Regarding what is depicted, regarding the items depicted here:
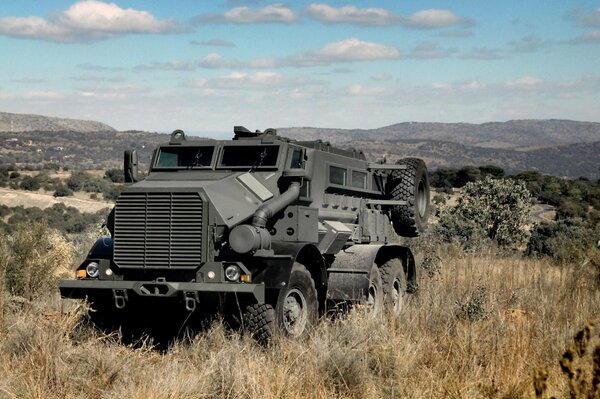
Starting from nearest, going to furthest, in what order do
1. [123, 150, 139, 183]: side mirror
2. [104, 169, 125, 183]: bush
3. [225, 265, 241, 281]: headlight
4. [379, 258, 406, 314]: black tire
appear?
[225, 265, 241, 281]: headlight → [123, 150, 139, 183]: side mirror → [379, 258, 406, 314]: black tire → [104, 169, 125, 183]: bush

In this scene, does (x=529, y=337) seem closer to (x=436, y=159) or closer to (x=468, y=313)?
(x=468, y=313)

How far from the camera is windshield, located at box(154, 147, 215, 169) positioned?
12.2 metres

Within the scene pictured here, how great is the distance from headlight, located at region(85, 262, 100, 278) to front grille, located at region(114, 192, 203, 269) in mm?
311

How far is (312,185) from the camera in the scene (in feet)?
40.5

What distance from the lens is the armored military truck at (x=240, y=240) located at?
10.2 m

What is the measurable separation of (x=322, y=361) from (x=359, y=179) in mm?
6068

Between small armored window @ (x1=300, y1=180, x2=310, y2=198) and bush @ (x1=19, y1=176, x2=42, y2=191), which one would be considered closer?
small armored window @ (x1=300, y1=180, x2=310, y2=198)

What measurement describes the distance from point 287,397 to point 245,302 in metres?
2.77

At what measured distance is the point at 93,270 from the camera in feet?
35.6

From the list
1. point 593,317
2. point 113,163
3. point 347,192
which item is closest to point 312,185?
point 347,192

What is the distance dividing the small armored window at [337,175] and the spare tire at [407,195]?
1.68 metres

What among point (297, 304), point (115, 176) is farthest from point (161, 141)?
point (297, 304)

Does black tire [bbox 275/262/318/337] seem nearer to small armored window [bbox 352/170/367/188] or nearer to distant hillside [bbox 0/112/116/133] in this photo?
small armored window [bbox 352/170/367/188]

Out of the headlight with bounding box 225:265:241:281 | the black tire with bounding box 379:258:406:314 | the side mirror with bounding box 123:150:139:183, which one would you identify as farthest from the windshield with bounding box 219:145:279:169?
the black tire with bounding box 379:258:406:314
